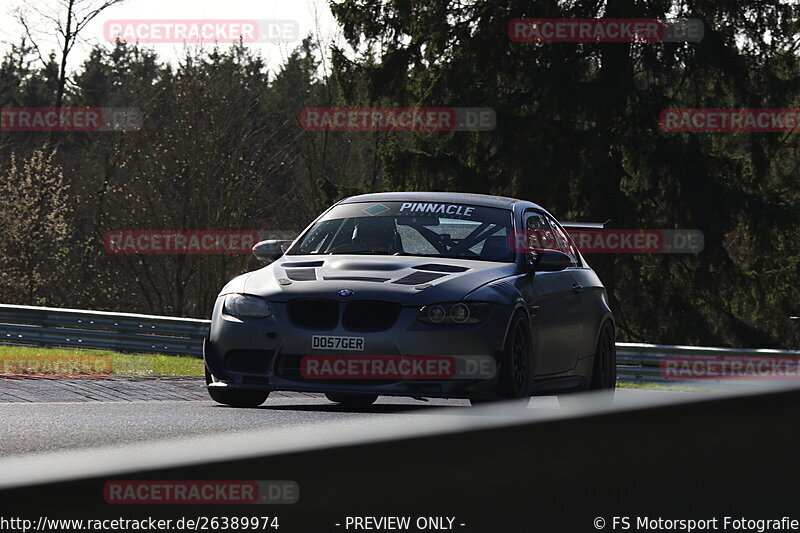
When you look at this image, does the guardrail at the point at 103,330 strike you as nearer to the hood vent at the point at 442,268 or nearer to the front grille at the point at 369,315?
the hood vent at the point at 442,268

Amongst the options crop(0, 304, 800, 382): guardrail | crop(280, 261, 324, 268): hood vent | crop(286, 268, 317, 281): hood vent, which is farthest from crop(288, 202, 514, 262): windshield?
crop(0, 304, 800, 382): guardrail

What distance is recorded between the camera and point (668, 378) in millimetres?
19891

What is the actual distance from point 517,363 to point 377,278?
1.08m

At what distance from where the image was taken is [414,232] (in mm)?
9914

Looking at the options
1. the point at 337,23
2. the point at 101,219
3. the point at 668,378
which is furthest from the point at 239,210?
the point at 668,378

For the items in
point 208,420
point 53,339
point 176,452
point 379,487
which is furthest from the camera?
point 53,339

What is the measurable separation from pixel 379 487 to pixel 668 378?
1783 centimetres

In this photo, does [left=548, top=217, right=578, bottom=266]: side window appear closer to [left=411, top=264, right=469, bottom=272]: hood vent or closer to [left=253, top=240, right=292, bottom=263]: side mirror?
[left=411, top=264, right=469, bottom=272]: hood vent

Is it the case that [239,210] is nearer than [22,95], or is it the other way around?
[239,210]

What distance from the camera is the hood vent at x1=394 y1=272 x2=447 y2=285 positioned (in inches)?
348

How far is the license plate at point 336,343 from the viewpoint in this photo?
8602mm

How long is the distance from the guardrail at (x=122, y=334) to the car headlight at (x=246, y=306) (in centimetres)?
1184

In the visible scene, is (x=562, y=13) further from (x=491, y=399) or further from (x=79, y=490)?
(x=79, y=490)

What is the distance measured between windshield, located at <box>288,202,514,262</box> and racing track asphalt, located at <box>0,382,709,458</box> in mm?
1145
